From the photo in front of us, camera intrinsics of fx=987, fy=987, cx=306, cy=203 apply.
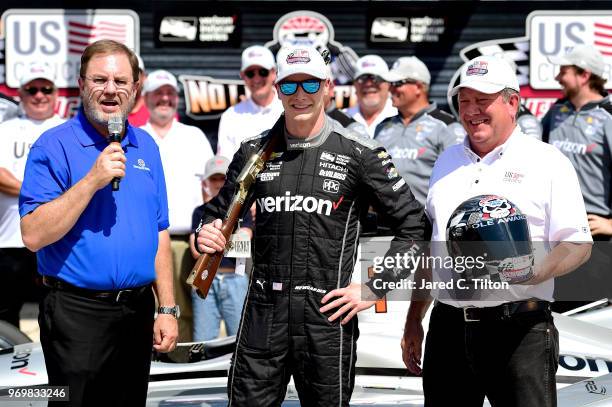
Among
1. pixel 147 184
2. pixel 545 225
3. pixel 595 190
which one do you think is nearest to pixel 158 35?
pixel 595 190

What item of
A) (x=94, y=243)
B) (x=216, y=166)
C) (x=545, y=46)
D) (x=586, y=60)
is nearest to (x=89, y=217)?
(x=94, y=243)

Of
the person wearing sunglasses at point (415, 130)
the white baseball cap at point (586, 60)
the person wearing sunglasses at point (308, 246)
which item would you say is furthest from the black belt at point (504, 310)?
the white baseball cap at point (586, 60)

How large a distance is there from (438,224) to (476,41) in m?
5.51

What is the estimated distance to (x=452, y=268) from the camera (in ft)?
13.1

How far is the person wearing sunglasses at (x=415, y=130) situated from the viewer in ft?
23.2

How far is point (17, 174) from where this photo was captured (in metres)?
7.44

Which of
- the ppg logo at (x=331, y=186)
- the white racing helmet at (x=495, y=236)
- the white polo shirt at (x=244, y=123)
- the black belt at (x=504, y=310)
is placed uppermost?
the white polo shirt at (x=244, y=123)

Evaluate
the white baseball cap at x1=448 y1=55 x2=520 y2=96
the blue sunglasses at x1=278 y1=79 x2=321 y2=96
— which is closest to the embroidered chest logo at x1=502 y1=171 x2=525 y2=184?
the white baseball cap at x1=448 y1=55 x2=520 y2=96

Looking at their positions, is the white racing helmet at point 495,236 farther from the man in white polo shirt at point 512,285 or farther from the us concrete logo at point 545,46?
the us concrete logo at point 545,46

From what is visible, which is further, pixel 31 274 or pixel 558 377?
pixel 31 274

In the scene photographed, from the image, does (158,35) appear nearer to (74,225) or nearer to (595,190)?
(595,190)

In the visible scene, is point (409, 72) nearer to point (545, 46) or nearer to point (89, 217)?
point (545, 46)

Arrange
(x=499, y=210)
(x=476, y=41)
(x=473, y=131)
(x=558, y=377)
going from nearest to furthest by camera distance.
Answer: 1. (x=499, y=210)
2. (x=473, y=131)
3. (x=558, y=377)
4. (x=476, y=41)

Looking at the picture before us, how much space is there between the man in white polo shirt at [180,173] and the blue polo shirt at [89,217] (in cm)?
328
